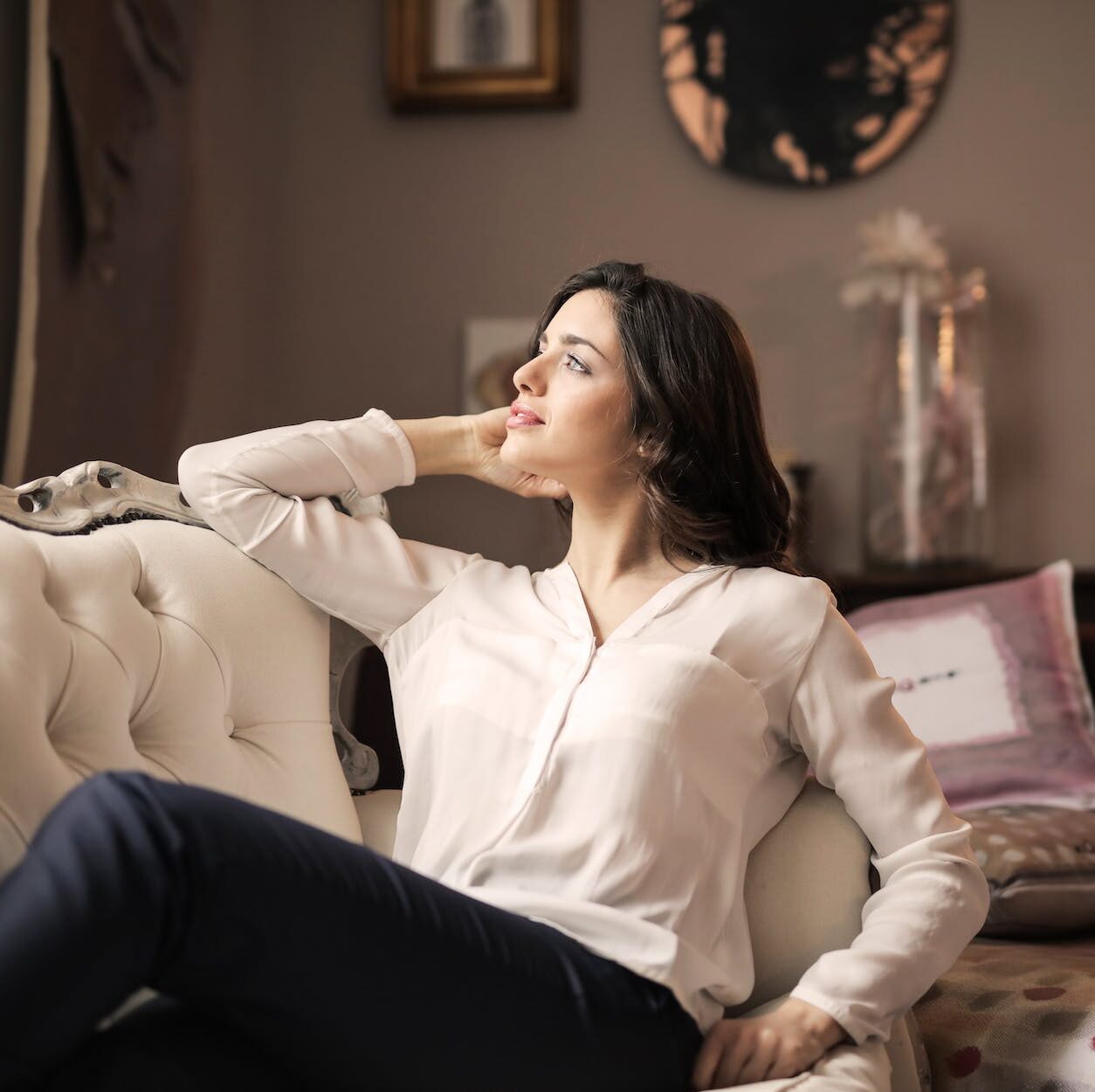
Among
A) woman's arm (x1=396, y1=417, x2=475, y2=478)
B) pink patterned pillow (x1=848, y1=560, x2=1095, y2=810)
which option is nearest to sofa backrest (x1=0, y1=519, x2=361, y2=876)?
woman's arm (x1=396, y1=417, x2=475, y2=478)

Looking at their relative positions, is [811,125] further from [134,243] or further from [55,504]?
[55,504]

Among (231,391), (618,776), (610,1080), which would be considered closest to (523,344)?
(231,391)

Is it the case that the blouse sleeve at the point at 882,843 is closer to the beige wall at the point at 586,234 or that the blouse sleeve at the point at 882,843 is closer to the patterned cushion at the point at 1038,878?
the patterned cushion at the point at 1038,878

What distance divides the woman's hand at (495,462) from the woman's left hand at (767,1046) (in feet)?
2.27

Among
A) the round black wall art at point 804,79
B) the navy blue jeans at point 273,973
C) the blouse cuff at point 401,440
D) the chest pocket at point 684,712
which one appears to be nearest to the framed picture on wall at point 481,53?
the round black wall art at point 804,79

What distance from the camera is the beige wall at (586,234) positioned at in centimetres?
291

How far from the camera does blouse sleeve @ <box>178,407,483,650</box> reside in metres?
1.43

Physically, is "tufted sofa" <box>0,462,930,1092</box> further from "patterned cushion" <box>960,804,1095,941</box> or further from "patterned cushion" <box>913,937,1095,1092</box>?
"patterned cushion" <box>960,804,1095,941</box>

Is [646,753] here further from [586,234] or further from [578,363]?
[586,234]

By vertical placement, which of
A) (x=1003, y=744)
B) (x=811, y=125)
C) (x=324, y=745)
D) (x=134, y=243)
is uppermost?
(x=811, y=125)

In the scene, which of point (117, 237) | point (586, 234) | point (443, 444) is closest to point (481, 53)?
point (586, 234)

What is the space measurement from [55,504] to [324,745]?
37cm

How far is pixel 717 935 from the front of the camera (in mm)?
1192

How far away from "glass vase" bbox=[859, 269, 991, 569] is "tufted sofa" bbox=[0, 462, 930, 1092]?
1500mm
